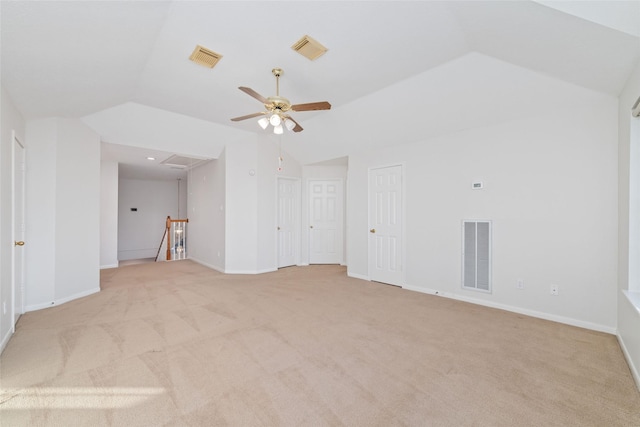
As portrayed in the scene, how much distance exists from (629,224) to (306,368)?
2.96 m

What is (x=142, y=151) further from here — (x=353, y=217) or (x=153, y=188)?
(x=153, y=188)

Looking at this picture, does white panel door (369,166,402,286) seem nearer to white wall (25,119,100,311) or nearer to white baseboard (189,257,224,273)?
white baseboard (189,257,224,273)

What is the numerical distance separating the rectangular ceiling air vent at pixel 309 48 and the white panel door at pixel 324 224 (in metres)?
3.92

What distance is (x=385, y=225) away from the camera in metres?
4.96

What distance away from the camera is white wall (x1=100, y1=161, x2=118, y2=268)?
6.32 m

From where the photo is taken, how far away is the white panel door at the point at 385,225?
4.77m

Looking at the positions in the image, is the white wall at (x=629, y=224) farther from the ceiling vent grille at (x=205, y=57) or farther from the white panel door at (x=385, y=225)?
the ceiling vent grille at (x=205, y=57)

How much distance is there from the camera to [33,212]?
3.62m

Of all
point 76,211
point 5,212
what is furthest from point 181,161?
point 5,212

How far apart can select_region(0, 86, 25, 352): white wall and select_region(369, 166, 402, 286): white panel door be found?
4.65m

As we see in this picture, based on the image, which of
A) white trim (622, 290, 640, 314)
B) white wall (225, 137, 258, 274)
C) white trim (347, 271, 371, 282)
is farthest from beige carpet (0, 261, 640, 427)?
white wall (225, 137, 258, 274)

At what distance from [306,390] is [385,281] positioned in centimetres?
328

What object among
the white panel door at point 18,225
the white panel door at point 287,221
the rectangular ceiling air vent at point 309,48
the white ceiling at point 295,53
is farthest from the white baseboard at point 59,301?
the rectangular ceiling air vent at point 309,48

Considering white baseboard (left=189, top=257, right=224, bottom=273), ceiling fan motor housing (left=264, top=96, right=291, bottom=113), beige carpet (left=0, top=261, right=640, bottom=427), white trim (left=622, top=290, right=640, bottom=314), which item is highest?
ceiling fan motor housing (left=264, top=96, right=291, bottom=113)
